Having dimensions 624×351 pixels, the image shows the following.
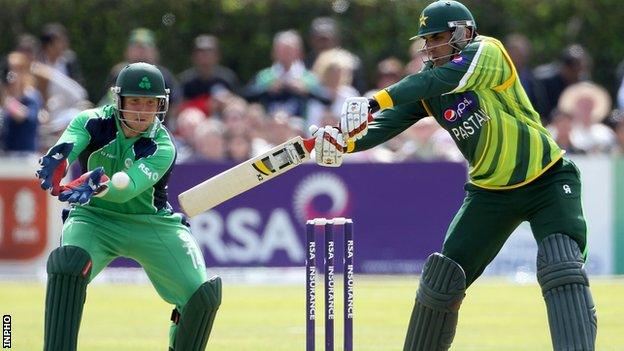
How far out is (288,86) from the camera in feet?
49.5

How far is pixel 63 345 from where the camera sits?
7082 millimetres

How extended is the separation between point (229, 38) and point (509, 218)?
11917mm

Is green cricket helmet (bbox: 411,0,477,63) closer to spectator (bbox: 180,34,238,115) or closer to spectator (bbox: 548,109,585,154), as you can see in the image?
spectator (bbox: 548,109,585,154)

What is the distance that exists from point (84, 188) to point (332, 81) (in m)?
8.08


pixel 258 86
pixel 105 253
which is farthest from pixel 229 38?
pixel 105 253

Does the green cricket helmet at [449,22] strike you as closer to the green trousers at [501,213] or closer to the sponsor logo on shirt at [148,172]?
the green trousers at [501,213]

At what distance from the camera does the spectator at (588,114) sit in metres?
14.8

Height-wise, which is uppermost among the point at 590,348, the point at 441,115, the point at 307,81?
the point at 307,81

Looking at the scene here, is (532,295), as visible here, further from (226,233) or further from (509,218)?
(509,218)

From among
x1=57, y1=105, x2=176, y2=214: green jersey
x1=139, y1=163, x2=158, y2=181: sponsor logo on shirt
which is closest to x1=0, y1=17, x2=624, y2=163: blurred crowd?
x1=57, y1=105, x2=176, y2=214: green jersey

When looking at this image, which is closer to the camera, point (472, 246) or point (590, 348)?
point (590, 348)

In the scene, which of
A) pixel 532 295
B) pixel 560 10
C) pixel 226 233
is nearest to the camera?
pixel 532 295
